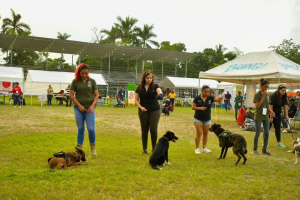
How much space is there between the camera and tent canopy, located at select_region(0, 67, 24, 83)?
2014cm

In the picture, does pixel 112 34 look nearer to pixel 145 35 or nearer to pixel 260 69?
pixel 145 35

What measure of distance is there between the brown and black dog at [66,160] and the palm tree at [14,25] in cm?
4667

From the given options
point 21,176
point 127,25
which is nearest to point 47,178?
point 21,176

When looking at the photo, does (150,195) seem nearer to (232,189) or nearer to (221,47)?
(232,189)

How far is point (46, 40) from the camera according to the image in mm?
32312

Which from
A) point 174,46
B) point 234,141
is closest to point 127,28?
point 174,46

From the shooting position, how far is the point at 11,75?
2066 cm

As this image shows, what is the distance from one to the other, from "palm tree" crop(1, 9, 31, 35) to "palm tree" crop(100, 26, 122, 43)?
14.3m

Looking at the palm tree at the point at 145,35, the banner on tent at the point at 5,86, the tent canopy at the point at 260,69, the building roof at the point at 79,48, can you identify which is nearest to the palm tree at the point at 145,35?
the palm tree at the point at 145,35

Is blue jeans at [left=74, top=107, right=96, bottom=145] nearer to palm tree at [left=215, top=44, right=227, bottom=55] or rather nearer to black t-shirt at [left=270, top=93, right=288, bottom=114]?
black t-shirt at [left=270, top=93, right=288, bottom=114]

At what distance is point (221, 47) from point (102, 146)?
5838 centimetres

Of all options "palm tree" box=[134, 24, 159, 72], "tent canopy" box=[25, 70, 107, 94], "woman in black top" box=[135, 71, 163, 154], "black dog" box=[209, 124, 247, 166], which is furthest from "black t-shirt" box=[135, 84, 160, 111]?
"palm tree" box=[134, 24, 159, 72]

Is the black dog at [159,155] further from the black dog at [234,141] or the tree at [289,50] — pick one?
the tree at [289,50]

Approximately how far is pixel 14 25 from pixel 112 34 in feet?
56.8
